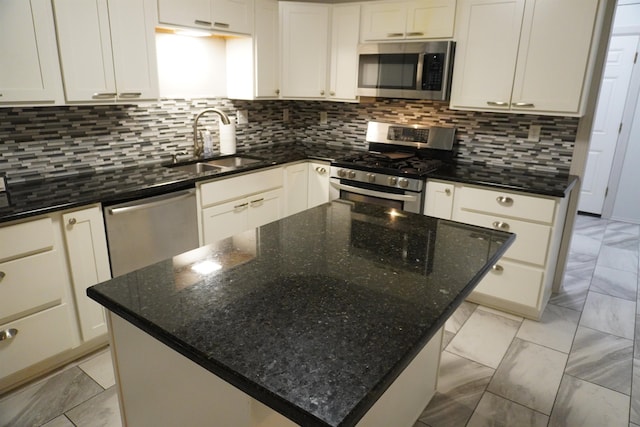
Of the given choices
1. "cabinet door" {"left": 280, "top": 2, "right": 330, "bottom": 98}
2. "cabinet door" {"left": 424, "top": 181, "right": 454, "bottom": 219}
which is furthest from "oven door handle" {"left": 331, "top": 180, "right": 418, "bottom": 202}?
"cabinet door" {"left": 280, "top": 2, "right": 330, "bottom": 98}

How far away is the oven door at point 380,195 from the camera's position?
3.08 meters

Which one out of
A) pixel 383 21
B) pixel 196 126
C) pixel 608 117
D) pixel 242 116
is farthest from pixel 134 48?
pixel 608 117

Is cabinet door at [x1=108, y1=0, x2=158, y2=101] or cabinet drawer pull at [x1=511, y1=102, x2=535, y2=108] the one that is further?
cabinet drawer pull at [x1=511, y1=102, x2=535, y2=108]

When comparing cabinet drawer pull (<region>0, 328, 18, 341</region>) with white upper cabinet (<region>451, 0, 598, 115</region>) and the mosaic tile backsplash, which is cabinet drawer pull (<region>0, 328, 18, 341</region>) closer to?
the mosaic tile backsplash

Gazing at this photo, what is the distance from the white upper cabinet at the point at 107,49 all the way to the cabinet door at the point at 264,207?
1072 millimetres

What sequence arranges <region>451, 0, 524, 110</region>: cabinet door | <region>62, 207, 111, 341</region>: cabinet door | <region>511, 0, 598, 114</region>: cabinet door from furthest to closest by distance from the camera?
<region>451, 0, 524, 110</region>: cabinet door → <region>511, 0, 598, 114</region>: cabinet door → <region>62, 207, 111, 341</region>: cabinet door

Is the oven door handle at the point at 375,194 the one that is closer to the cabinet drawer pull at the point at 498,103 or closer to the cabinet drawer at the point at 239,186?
the cabinet drawer at the point at 239,186

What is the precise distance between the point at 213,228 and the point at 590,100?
9.09 feet

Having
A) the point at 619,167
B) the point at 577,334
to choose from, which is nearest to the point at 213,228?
the point at 577,334

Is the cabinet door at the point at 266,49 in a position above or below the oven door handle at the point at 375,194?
above

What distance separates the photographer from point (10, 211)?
1992 millimetres

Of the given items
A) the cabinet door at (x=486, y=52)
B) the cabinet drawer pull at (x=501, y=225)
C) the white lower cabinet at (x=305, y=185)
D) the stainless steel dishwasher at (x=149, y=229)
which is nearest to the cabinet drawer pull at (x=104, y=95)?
the stainless steel dishwasher at (x=149, y=229)

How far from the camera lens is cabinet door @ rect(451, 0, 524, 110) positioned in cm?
280

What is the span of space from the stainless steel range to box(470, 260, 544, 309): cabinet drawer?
2.30 ft
